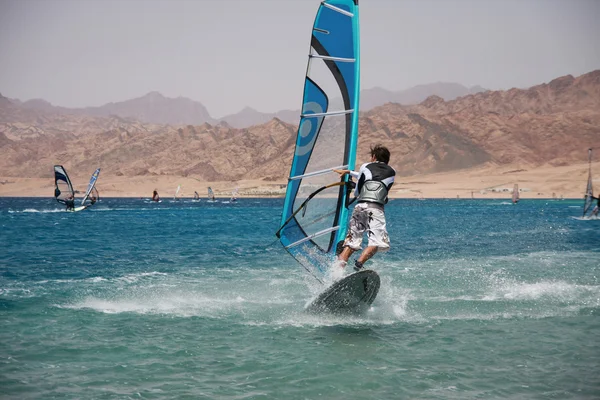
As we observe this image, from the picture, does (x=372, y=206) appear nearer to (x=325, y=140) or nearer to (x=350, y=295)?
(x=350, y=295)

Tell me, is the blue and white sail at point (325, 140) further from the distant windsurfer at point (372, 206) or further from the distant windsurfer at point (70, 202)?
the distant windsurfer at point (70, 202)

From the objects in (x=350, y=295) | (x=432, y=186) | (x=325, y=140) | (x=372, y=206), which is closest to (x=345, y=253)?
(x=350, y=295)

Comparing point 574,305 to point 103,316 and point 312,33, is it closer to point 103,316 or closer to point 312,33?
point 312,33

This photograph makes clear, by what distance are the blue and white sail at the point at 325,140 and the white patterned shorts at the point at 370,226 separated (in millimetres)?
751

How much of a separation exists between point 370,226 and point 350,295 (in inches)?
53.8

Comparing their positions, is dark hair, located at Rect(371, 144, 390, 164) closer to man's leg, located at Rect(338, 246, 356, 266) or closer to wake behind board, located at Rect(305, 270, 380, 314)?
man's leg, located at Rect(338, 246, 356, 266)

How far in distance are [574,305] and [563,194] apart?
13229 centimetres

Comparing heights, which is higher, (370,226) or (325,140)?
(325,140)

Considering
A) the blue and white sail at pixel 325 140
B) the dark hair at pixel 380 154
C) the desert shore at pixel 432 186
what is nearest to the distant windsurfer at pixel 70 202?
the blue and white sail at pixel 325 140

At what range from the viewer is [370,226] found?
32.7 feet

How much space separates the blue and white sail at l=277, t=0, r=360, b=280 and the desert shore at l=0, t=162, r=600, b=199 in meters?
132

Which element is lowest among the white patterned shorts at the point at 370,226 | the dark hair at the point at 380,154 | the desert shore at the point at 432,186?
the desert shore at the point at 432,186

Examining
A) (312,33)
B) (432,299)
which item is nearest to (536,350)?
(432,299)

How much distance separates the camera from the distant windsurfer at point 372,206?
9.91 m
